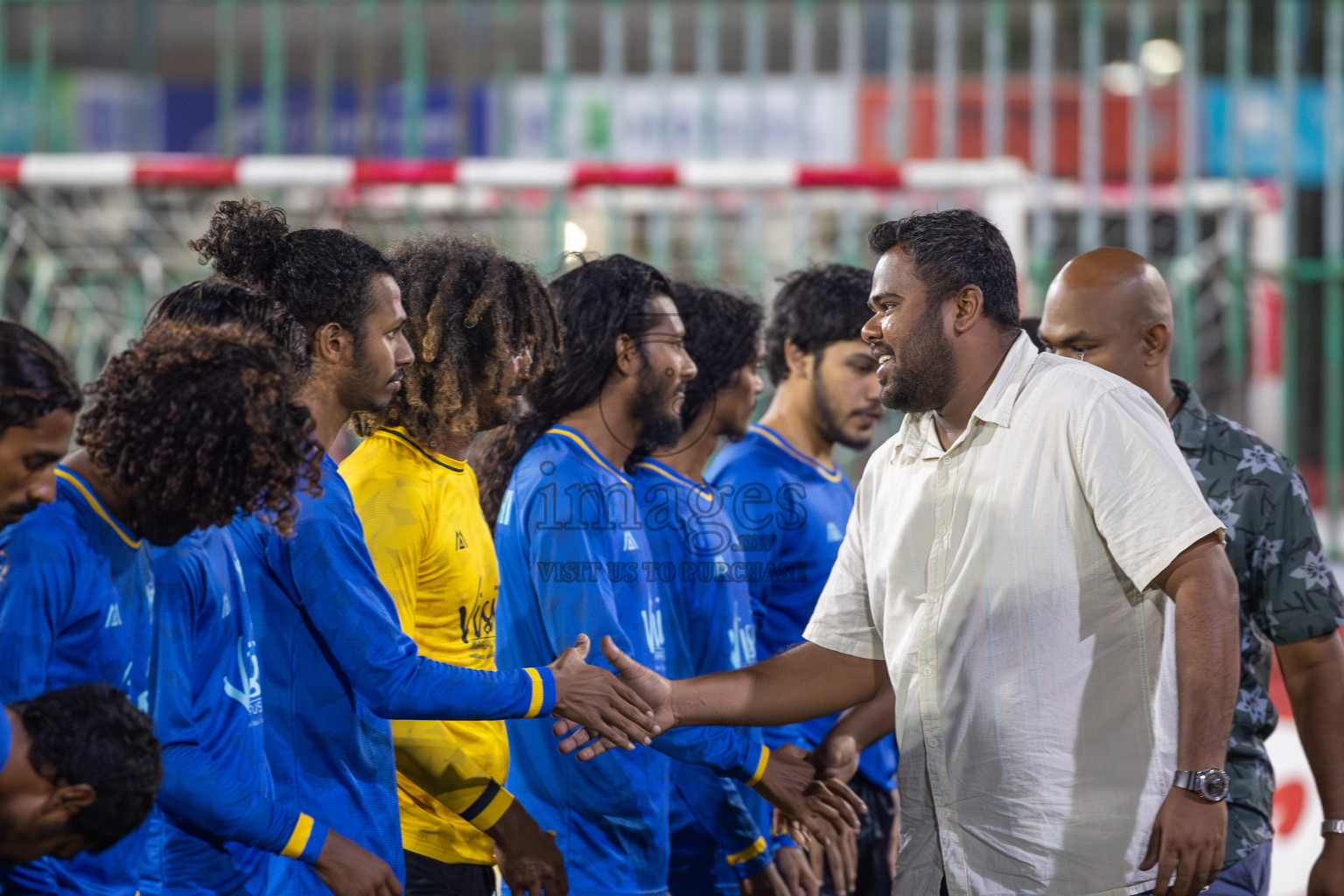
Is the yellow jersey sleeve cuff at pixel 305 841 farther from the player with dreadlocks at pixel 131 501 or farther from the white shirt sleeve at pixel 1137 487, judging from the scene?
the white shirt sleeve at pixel 1137 487

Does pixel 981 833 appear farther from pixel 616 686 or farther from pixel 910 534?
pixel 616 686

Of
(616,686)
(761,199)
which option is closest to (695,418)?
(616,686)

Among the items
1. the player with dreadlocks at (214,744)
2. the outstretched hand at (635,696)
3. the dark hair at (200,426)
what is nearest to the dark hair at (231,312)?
the player with dreadlocks at (214,744)

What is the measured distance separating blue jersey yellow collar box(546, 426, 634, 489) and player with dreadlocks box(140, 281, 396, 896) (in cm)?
83

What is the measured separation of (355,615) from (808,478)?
5.34 feet

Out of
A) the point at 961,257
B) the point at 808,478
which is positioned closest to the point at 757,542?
the point at 808,478

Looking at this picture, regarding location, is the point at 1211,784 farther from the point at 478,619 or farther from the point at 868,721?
the point at 478,619

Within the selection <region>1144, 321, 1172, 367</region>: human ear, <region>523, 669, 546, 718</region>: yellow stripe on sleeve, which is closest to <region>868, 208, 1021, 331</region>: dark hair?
<region>1144, 321, 1172, 367</region>: human ear

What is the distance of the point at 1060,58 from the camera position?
34.2 feet

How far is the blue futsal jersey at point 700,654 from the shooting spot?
312cm

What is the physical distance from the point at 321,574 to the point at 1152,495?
1369 millimetres

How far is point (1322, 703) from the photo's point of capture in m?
2.76

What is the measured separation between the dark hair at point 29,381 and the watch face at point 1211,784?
1.78 m

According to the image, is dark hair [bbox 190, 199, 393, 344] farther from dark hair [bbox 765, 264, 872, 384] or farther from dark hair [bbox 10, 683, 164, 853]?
dark hair [bbox 765, 264, 872, 384]
